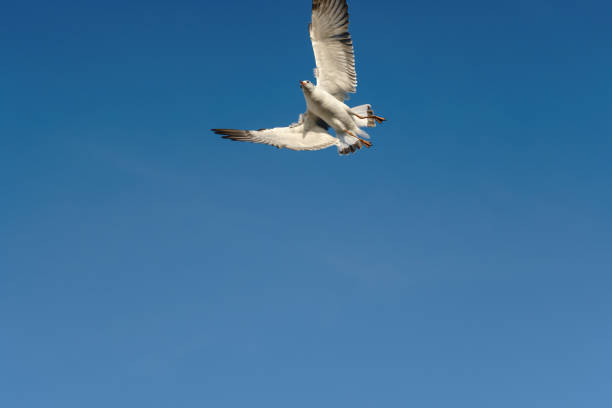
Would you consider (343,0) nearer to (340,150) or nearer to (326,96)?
(326,96)

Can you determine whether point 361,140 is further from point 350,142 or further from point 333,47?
point 333,47

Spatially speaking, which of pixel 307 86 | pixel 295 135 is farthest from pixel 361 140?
pixel 307 86

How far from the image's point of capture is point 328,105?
1856 centimetres

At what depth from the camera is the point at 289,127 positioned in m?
19.5

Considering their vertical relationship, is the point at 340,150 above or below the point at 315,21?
below

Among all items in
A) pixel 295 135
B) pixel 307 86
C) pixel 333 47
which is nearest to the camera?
pixel 307 86

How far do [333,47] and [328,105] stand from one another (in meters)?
1.74

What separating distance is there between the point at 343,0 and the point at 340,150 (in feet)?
14.0

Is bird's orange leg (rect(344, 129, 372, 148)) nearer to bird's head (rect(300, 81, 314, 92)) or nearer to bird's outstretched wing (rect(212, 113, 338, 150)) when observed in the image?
bird's outstretched wing (rect(212, 113, 338, 150))

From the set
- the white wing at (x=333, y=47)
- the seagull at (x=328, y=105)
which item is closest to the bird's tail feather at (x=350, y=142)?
the seagull at (x=328, y=105)

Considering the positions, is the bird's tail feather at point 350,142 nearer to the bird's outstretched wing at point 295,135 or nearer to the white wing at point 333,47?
the bird's outstretched wing at point 295,135

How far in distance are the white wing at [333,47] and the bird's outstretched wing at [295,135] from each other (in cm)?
114

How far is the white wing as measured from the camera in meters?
18.5

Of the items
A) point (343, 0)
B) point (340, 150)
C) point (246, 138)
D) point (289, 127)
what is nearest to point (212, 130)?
point (246, 138)
